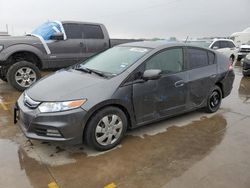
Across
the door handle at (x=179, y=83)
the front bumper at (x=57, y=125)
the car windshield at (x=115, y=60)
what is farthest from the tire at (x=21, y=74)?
the door handle at (x=179, y=83)

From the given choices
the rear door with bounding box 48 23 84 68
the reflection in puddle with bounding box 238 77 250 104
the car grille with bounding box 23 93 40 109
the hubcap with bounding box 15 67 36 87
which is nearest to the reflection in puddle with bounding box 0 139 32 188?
the car grille with bounding box 23 93 40 109

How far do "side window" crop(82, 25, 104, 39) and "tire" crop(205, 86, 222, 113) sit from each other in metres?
4.23

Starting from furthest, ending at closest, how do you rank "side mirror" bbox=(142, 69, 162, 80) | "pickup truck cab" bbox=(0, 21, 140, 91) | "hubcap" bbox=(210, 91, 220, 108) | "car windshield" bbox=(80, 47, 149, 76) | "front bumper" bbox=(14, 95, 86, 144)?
"pickup truck cab" bbox=(0, 21, 140, 91), "hubcap" bbox=(210, 91, 220, 108), "car windshield" bbox=(80, 47, 149, 76), "side mirror" bbox=(142, 69, 162, 80), "front bumper" bbox=(14, 95, 86, 144)

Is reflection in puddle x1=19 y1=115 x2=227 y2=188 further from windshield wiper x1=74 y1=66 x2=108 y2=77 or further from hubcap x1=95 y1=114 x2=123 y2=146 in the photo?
windshield wiper x1=74 y1=66 x2=108 y2=77

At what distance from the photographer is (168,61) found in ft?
14.6

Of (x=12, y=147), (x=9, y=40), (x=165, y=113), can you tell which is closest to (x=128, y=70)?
(x=165, y=113)

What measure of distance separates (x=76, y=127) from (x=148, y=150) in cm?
109

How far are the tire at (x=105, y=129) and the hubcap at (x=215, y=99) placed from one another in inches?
88.3

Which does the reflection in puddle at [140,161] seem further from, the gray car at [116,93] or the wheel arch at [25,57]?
the wheel arch at [25,57]

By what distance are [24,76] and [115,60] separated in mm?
3382

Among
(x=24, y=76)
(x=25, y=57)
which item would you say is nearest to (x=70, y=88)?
(x=24, y=76)

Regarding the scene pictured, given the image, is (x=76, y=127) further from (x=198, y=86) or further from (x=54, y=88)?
(x=198, y=86)

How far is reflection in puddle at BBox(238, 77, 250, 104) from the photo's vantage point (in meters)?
6.75

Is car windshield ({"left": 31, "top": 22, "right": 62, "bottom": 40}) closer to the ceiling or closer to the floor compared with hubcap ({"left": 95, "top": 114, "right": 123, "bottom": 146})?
closer to the ceiling
